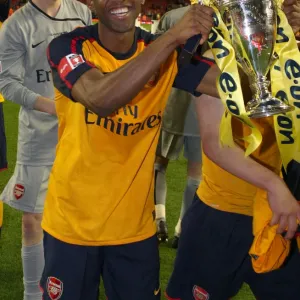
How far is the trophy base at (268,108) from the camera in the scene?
4.89ft

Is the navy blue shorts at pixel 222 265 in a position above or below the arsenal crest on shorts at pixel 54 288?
above

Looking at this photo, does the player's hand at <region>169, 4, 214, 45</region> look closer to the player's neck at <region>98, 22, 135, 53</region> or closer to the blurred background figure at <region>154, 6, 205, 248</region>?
the player's neck at <region>98, 22, 135, 53</region>

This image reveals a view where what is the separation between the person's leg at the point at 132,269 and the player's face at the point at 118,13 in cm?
65

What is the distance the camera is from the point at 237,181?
77.5 inches

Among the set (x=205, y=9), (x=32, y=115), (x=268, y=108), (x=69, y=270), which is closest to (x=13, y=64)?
(x=32, y=115)

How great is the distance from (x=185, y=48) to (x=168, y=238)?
2.26m

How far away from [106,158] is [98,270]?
0.37 meters

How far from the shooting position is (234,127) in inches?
74.6

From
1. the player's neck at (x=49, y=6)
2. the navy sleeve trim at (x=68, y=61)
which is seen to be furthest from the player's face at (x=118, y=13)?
the player's neck at (x=49, y=6)

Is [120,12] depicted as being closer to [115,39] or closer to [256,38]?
[115,39]

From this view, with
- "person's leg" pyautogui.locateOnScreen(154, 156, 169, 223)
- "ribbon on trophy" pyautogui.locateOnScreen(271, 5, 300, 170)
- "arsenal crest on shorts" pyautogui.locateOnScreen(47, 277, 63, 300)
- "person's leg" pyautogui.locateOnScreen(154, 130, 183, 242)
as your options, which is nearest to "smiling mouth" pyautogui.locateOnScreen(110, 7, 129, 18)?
Answer: "ribbon on trophy" pyautogui.locateOnScreen(271, 5, 300, 170)

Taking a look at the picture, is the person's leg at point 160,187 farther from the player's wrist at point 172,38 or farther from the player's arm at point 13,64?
the player's wrist at point 172,38

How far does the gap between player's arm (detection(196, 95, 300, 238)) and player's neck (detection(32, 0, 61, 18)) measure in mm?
1155

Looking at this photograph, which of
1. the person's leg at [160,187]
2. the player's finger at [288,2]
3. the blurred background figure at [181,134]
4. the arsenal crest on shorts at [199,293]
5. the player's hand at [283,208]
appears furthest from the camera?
the person's leg at [160,187]
